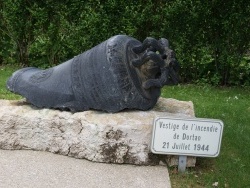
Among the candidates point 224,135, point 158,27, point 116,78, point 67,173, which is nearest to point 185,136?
point 116,78

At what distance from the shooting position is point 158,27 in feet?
30.7

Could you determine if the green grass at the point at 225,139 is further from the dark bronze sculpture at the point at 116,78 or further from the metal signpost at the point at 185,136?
the dark bronze sculpture at the point at 116,78

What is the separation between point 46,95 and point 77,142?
68 centimetres

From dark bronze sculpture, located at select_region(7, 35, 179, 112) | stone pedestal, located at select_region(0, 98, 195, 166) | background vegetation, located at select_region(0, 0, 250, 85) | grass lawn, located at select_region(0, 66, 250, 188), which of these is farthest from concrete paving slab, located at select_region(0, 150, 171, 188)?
background vegetation, located at select_region(0, 0, 250, 85)

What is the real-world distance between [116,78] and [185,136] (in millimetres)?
870

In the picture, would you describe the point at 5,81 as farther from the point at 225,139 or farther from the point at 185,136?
the point at 185,136

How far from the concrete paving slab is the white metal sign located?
0.88ft

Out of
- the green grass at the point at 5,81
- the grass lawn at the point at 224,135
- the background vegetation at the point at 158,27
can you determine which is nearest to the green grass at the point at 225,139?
the grass lawn at the point at 224,135

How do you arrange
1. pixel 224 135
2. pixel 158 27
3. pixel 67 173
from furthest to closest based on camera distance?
pixel 158 27 < pixel 224 135 < pixel 67 173

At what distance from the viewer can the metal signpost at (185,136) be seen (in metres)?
4.76

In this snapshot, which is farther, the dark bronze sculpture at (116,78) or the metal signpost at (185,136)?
the dark bronze sculpture at (116,78)

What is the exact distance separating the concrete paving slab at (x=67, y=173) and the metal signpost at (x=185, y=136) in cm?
26

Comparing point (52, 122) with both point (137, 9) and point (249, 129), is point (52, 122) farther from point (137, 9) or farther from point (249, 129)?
point (137, 9)

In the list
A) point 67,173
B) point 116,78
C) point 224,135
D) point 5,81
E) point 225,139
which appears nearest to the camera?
point 67,173
